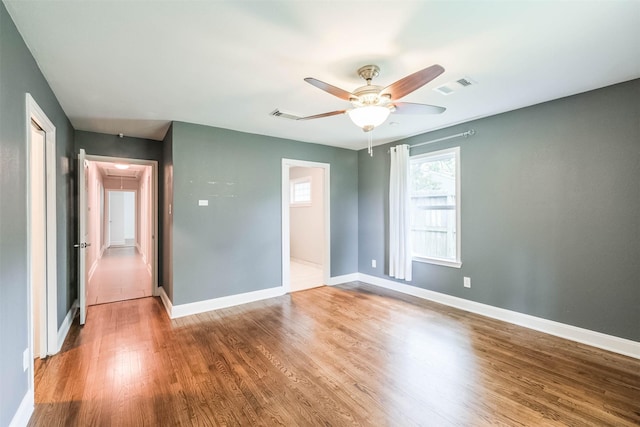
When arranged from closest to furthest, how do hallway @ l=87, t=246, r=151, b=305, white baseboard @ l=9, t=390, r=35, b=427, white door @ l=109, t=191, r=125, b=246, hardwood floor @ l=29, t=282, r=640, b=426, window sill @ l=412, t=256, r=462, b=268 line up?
1. white baseboard @ l=9, t=390, r=35, b=427
2. hardwood floor @ l=29, t=282, r=640, b=426
3. window sill @ l=412, t=256, r=462, b=268
4. hallway @ l=87, t=246, r=151, b=305
5. white door @ l=109, t=191, r=125, b=246

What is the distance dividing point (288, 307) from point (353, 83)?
2.99 metres

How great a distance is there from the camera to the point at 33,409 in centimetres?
193

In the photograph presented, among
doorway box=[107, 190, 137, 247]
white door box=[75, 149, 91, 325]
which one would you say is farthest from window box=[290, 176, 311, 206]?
doorway box=[107, 190, 137, 247]

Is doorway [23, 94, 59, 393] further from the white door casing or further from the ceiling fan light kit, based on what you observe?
the ceiling fan light kit

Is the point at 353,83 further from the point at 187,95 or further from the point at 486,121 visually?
the point at 486,121

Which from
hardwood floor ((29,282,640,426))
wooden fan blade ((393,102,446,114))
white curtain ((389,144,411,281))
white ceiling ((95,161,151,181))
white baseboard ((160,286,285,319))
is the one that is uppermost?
white ceiling ((95,161,151,181))

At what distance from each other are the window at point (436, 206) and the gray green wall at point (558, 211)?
0.45ft

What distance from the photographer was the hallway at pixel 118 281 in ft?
15.1

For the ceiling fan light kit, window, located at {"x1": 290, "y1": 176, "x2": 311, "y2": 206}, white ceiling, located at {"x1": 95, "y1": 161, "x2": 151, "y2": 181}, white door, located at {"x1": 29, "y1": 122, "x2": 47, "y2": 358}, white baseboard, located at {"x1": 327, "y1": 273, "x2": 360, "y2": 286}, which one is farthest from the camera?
window, located at {"x1": 290, "y1": 176, "x2": 311, "y2": 206}

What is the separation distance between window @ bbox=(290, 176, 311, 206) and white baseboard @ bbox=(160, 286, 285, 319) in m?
3.18

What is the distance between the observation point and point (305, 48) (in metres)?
2.08

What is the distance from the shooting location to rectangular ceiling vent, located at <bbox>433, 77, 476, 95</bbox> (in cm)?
263

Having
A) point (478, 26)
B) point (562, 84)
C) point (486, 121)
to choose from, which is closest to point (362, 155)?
point (486, 121)

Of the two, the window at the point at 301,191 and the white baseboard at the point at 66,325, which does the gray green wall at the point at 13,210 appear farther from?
the window at the point at 301,191
